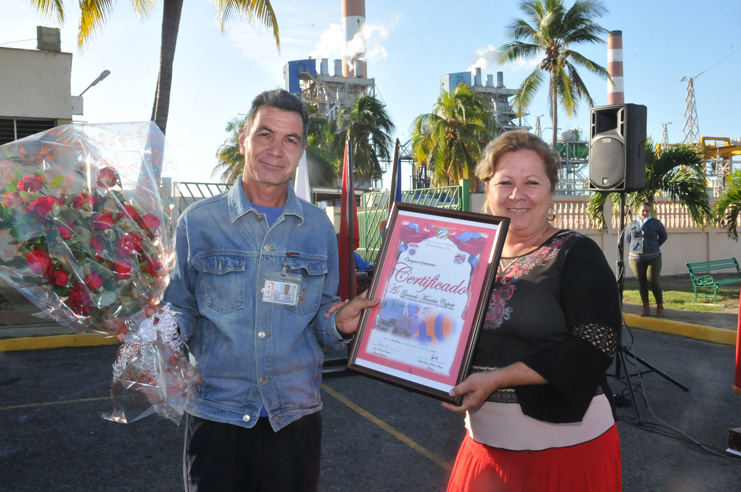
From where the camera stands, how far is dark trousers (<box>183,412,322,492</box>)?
7.11 ft

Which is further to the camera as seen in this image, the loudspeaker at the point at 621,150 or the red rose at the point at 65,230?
the loudspeaker at the point at 621,150

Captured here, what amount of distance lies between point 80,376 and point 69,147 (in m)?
5.83

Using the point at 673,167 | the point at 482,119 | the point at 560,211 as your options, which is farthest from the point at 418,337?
the point at 482,119

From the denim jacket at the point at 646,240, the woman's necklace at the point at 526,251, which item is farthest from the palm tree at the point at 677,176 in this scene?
the woman's necklace at the point at 526,251

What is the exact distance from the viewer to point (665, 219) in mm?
18516

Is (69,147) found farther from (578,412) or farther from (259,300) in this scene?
(578,412)

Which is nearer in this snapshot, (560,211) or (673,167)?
→ (673,167)

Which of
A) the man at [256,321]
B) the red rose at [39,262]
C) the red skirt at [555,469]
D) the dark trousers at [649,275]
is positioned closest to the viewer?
the red rose at [39,262]

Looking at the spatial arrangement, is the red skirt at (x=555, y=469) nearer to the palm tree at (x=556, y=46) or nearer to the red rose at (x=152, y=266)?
the red rose at (x=152, y=266)

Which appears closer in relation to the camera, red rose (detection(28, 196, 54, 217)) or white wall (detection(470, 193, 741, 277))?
red rose (detection(28, 196, 54, 217))

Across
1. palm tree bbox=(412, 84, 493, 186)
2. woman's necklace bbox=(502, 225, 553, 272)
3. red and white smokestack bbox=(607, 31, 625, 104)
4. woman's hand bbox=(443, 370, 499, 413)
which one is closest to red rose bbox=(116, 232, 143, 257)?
woman's hand bbox=(443, 370, 499, 413)

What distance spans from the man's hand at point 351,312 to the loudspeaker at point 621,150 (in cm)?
603

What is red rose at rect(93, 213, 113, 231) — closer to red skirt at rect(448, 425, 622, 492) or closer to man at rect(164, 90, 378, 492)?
man at rect(164, 90, 378, 492)

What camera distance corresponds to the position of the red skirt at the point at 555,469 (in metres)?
2.07
